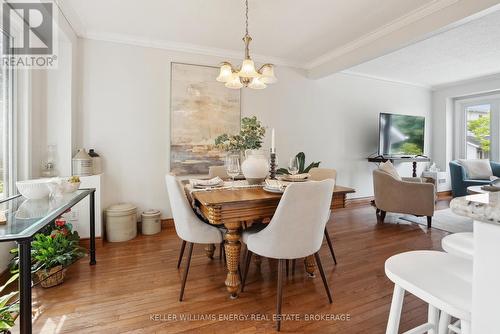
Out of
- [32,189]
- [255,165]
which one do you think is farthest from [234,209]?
[32,189]

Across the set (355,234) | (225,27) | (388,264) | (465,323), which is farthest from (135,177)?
(465,323)

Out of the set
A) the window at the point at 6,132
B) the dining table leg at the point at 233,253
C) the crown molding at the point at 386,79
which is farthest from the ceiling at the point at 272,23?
the dining table leg at the point at 233,253

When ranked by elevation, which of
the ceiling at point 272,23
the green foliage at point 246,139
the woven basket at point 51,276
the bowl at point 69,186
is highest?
the ceiling at point 272,23

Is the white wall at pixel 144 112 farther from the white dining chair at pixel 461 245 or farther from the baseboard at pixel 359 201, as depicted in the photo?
the white dining chair at pixel 461 245

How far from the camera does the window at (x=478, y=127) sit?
5191mm

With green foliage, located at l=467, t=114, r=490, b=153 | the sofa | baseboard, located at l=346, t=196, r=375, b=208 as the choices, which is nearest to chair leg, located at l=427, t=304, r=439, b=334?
baseboard, located at l=346, t=196, r=375, b=208

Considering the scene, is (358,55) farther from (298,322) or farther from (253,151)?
(298,322)

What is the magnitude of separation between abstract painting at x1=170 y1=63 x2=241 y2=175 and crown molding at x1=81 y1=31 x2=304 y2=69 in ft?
0.71

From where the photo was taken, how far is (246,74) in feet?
7.09

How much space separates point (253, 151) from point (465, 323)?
159cm

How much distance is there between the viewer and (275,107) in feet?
13.4

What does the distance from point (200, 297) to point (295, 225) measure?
93 cm

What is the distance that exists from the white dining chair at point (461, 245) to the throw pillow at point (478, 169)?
498 cm

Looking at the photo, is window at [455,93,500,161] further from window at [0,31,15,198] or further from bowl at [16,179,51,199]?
window at [0,31,15,198]
